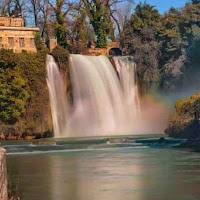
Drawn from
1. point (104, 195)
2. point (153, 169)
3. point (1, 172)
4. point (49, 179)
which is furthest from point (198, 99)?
point (1, 172)

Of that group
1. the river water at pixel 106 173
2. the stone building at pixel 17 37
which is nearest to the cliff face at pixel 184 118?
the river water at pixel 106 173

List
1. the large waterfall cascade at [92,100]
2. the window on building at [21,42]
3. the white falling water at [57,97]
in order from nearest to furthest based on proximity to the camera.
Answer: the white falling water at [57,97] < the large waterfall cascade at [92,100] < the window on building at [21,42]

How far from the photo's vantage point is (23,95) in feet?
160

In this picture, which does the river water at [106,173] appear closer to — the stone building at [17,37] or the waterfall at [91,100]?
the waterfall at [91,100]

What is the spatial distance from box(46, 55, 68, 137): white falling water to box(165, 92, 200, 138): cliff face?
10019 mm

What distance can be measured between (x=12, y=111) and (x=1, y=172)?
118 ft

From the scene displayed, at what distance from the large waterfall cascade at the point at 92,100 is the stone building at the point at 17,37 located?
496 cm

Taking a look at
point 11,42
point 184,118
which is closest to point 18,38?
point 11,42

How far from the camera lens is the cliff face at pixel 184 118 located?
42200 mm

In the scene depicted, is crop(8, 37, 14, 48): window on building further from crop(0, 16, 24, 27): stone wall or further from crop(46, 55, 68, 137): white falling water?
crop(46, 55, 68, 137): white falling water

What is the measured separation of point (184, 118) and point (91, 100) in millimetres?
11017

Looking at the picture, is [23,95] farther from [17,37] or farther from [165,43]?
[165,43]

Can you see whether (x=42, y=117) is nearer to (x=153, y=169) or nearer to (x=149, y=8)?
(x=149, y=8)

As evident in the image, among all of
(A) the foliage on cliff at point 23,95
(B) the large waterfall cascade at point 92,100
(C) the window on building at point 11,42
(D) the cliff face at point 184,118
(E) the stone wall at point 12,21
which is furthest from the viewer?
(E) the stone wall at point 12,21
